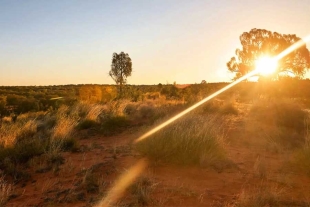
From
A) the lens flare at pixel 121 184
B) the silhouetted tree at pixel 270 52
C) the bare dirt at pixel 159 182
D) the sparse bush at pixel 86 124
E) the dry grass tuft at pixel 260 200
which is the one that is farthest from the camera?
the silhouetted tree at pixel 270 52

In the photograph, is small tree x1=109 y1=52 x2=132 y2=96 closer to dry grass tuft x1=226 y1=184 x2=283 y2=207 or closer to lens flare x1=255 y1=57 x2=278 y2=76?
lens flare x1=255 y1=57 x2=278 y2=76

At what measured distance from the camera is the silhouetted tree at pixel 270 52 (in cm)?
2845

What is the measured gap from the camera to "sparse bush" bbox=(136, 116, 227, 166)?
660 centimetres

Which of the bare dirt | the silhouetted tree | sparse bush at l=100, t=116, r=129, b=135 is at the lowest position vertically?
the bare dirt

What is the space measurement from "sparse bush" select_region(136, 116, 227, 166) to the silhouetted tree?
2449 cm

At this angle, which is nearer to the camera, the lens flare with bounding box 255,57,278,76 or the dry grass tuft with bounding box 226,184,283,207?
the dry grass tuft with bounding box 226,184,283,207

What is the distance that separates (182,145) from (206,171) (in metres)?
0.79

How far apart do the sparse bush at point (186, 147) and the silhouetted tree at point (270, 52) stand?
24492 mm

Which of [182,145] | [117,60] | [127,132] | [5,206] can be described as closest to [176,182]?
[182,145]

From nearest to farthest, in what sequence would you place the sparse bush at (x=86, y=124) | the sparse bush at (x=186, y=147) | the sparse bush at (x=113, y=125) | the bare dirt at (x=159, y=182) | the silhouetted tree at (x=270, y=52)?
the bare dirt at (x=159, y=182), the sparse bush at (x=186, y=147), the sparse bush at (x=113, y=125), the sparse bush at (x=86, y=124), the silhouetted tree at (x=270, y=52)

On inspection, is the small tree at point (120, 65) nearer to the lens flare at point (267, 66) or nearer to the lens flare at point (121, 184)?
the lens flare at point (267, 66)

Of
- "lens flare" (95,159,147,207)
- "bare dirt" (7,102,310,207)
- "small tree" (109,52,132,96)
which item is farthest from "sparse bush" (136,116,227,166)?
"small tree" (109,52,132,96)

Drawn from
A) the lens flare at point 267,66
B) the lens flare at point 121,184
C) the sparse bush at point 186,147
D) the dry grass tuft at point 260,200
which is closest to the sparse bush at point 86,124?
the sparse bush at point 186,147

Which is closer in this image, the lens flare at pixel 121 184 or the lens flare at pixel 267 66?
the lens flare at pixel 121 184
